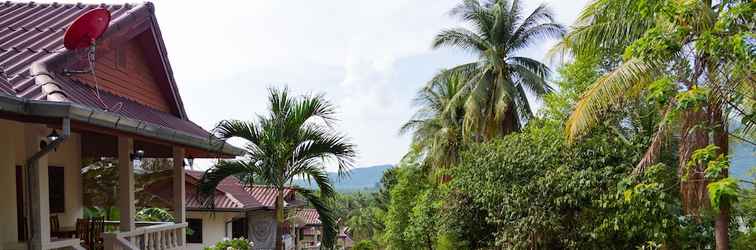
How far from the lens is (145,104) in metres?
11.6

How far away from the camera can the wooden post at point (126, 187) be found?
942 cm

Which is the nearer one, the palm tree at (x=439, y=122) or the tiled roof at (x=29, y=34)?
the tiled roof at (x=29, y=34)

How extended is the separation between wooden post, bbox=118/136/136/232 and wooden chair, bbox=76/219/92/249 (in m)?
0.64

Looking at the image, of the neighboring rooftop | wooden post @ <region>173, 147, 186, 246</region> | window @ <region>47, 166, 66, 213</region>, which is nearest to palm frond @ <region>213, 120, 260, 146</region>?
wooden post @ <region>173, 147, 186, 246</region>

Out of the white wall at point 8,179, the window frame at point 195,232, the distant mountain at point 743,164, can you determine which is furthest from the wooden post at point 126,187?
the window frame at point 195,232

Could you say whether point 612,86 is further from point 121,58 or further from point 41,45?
point 41,45

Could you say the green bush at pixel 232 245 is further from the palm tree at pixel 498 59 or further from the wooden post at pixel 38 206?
the palm tree at pixel 498 59

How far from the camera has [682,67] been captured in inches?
335

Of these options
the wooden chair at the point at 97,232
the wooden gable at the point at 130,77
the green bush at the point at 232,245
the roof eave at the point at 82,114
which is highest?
the wooden gable at the point at 130,77

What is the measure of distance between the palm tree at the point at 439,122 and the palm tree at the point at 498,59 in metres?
1.27

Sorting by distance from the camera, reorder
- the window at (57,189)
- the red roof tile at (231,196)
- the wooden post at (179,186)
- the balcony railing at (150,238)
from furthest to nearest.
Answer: the red roof tile at (231,196)
the wooden post at (179,186)
the window at (57,189)
the balcony railing at (150,238)

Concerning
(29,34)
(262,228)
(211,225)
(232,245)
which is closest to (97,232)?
(29,34)

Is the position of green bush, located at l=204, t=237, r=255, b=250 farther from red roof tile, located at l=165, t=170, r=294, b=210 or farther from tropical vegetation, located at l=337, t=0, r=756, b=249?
red roof tile, located at l=165, t=170, r=294, b=210

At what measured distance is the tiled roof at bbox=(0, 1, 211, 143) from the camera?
6547 mm
